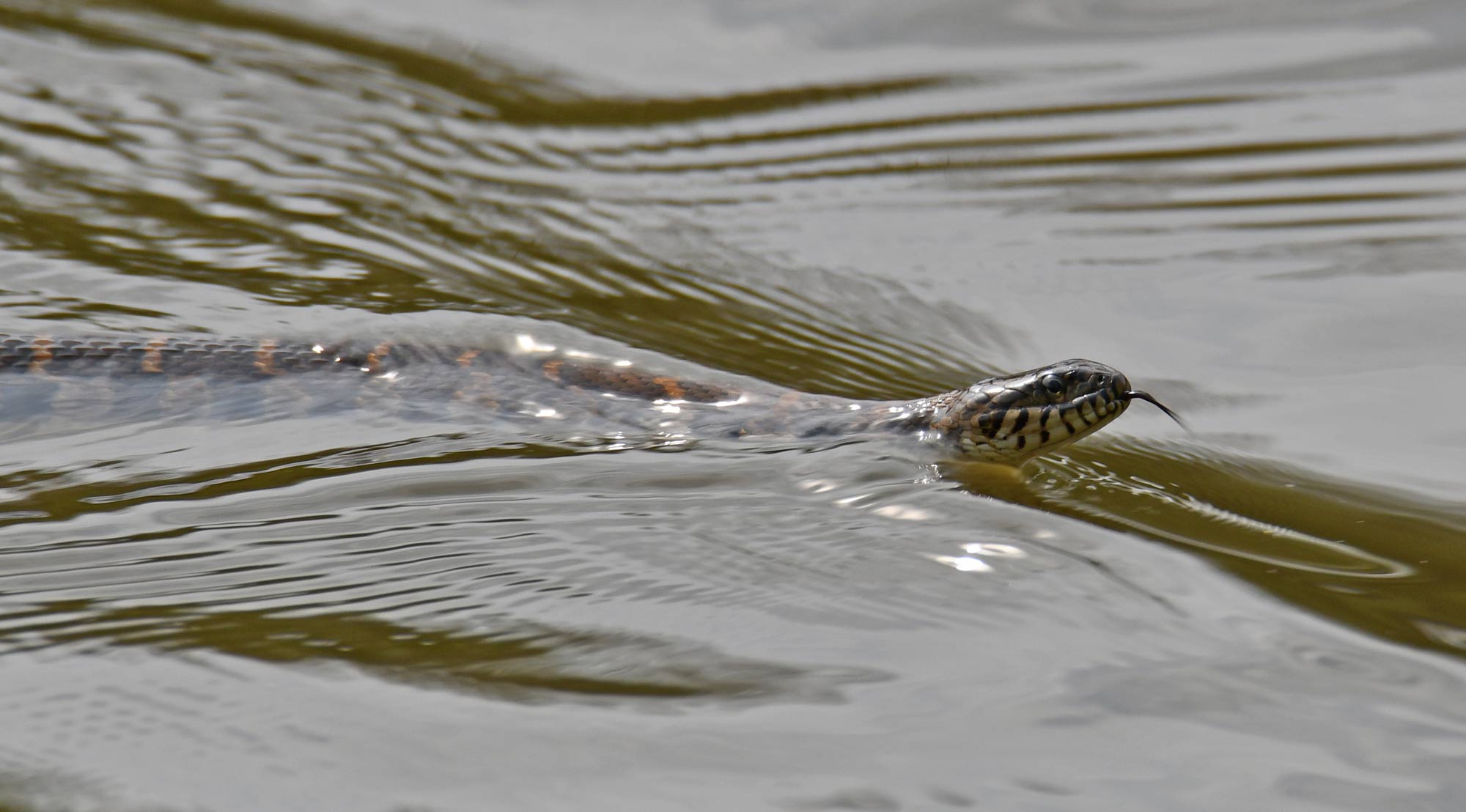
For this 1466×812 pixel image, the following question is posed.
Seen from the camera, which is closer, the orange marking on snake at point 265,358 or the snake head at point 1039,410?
the snake head at point 1039,410

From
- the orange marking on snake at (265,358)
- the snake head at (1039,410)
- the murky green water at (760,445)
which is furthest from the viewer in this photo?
the orange marking on snake at (265,358)

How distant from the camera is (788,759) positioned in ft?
9.00

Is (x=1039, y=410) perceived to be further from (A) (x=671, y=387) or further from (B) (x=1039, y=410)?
(A) (x=671, y=387)

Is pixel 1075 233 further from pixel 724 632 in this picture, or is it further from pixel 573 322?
pixel 724 632

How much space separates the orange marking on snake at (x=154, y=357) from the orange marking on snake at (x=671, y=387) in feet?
4.50

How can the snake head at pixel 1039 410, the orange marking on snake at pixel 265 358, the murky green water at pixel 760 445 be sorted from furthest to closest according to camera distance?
the orange marking on snake at pixel 265 358
the snake head at pixel 1039 410
the murky green water at pixel 760 445

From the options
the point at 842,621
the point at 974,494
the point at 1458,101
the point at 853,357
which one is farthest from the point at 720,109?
the point at 842,621

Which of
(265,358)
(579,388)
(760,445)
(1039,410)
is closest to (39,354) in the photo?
(265,358)

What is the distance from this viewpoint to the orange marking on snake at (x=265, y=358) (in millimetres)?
4699

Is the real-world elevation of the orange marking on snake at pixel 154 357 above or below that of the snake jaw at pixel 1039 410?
below

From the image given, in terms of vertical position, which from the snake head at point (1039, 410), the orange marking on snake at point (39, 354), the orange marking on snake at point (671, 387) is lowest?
the orange marking on snake at point (39, 354)

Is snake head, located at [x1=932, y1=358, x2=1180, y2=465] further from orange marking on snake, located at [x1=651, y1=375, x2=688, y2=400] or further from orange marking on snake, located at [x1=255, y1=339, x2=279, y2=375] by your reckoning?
orange marking on snake, located at [x1=255, y1=339, x2=279, y2=375]

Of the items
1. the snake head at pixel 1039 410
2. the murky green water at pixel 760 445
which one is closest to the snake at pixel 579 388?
the snake head at pixel 1039 410

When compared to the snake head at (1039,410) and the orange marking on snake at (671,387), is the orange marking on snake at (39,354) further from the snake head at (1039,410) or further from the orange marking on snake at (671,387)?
the snake head at (1039,410)
